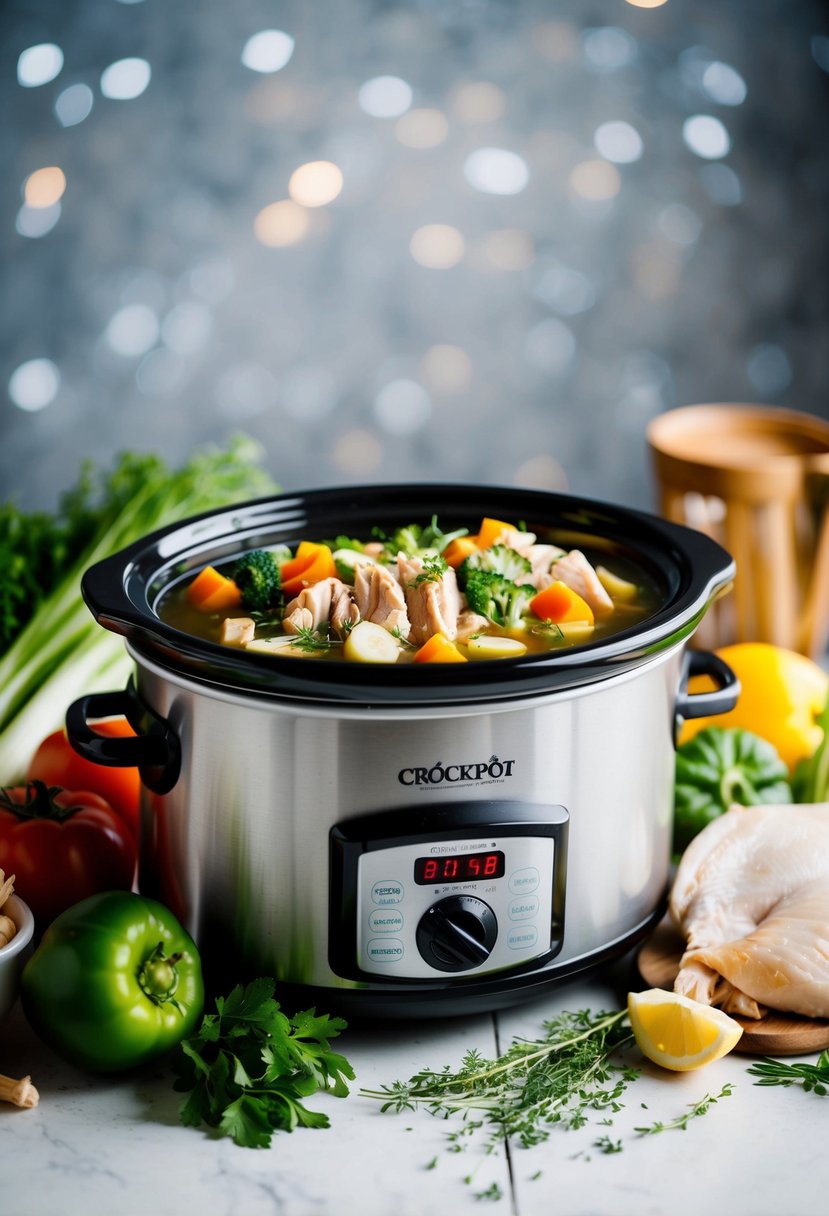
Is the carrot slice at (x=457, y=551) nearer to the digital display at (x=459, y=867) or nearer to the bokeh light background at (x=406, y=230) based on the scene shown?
the digital display at (x=459, y=867)

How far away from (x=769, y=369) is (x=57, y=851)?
102 inches

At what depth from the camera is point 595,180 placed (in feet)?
11.9

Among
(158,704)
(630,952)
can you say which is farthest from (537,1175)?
(158,704)

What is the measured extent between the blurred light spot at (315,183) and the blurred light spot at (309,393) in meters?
0.45

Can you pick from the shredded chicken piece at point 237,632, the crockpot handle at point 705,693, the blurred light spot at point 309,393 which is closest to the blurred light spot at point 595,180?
the blurred light spot at point 309,393

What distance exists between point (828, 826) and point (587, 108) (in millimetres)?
2253

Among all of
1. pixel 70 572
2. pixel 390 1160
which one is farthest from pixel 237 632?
pixel 70 572

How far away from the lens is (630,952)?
2.09m

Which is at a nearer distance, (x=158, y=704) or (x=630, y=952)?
(x=158, y=704)

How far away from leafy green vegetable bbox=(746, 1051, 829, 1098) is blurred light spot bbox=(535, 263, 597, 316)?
2.41 metres

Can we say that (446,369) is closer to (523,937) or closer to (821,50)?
(821,50)

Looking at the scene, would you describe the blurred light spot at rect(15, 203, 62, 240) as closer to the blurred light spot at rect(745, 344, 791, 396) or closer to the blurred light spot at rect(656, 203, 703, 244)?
the blurred light spot at rect(656, 203, 703, 244)

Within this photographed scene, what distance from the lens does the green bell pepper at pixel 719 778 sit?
7.89 feet

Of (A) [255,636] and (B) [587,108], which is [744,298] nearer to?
(B) [587,108]
